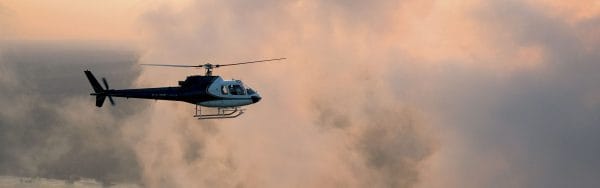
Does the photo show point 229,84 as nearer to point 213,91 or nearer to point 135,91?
point 213,91

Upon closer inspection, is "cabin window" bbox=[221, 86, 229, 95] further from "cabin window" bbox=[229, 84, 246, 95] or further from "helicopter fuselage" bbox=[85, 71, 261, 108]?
"cabin window" bbox=[229, 84, 246, 95]

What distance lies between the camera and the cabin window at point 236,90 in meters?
114

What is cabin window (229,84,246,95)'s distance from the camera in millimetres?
113688

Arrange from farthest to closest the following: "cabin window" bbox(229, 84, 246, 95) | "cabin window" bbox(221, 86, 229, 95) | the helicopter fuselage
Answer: "cabin window" bbox(229, 84, 246, 95)
"cabin window" bbox(221, 86, 229, 95)
the helicopter fuselage

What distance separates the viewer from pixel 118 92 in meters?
110

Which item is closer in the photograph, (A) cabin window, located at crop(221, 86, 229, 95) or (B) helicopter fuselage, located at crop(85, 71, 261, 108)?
(B) helicopter fuselage, located at crop(85, 71, 261, 108)

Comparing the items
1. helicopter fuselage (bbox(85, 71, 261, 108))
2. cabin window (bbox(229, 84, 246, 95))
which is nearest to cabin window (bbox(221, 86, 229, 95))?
helicopter fuselage (bbox(85, 71, 261, 108))

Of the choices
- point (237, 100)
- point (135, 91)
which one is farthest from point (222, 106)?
point (135, 91)

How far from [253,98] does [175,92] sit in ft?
31.7

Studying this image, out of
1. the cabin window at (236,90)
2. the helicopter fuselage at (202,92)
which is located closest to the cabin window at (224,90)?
the helicopter fuselage at (202,92)

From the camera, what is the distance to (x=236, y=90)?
374ft

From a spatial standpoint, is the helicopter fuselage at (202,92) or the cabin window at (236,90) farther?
the cabin window at (236,90)

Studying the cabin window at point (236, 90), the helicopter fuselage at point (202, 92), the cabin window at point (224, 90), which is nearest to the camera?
the helicopter fuselage at point (202, 92)

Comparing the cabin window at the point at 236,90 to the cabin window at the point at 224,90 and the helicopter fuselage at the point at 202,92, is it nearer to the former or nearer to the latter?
the helicopter fuselage at the point at 202,92
